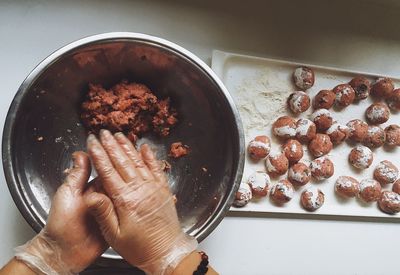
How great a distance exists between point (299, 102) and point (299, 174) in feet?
0.65

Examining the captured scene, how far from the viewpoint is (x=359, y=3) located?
4.66ft

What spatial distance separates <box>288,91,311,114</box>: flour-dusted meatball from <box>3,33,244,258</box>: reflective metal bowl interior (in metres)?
0.26

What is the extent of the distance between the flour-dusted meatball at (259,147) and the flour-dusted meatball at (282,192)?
9 cm

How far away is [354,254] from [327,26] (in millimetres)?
686

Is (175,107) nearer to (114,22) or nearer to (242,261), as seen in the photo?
(114,22)

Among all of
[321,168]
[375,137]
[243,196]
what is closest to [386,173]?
[375,137]

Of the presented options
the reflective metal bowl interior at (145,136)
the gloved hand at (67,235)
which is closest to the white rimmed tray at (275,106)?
the reflective metal bowl interior at (145,136)

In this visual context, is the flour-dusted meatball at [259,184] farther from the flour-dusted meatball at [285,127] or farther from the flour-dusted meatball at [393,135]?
the flour-dusted meatball at [393,135]

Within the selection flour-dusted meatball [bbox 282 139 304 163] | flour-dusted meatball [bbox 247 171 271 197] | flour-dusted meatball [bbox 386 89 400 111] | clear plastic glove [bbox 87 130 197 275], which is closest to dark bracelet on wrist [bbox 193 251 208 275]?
clear plastic glove [bbox 87 130 197 275]

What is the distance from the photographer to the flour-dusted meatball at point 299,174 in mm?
1261

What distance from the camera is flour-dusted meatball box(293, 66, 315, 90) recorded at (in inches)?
50.1

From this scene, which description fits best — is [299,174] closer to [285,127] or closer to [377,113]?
[285,127]

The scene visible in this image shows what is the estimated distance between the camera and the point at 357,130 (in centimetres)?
132

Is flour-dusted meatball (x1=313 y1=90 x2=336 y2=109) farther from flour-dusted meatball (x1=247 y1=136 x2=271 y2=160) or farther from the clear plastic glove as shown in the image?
the clear plastic glove
